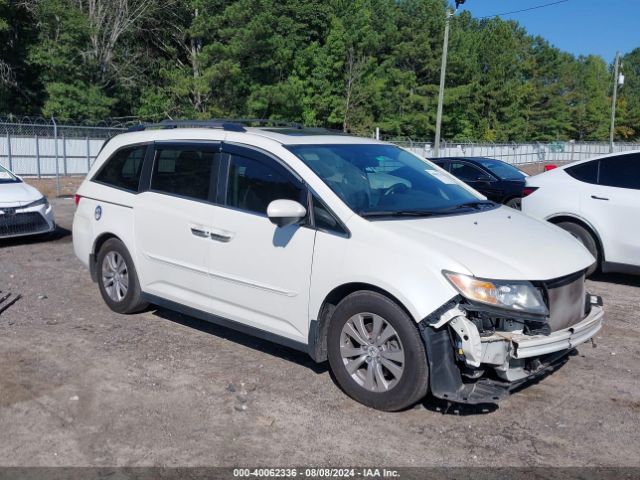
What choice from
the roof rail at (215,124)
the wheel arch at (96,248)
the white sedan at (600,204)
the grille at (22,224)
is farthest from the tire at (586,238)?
the grille at (22,224)

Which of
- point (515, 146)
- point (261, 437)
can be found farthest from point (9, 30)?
point (261, 437)

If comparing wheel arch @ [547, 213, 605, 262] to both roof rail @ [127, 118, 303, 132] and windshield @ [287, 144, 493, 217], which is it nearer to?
windshield @ [287, 144, 493, 217]

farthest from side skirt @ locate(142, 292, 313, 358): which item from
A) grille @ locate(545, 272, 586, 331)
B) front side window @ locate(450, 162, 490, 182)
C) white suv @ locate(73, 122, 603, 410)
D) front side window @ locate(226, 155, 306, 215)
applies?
front side window @ locate(450, 162, 490, 182)

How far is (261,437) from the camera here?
4082mm

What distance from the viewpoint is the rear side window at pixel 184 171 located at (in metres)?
5.54

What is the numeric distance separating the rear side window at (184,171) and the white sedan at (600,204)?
172 inches

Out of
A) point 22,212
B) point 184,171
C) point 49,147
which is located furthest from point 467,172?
point 49,147

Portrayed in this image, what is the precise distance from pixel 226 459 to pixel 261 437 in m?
0.33

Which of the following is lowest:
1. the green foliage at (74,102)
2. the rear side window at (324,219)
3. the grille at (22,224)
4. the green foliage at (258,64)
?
the grille at (22,224)

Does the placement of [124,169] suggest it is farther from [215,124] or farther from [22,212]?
[22,212]

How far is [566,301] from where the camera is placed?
14.7ft

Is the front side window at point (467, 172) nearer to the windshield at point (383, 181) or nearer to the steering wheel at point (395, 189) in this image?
the windshield at point (383, 181)

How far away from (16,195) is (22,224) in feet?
1.50

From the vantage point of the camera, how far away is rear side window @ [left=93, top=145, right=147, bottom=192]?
6266 millimetres
